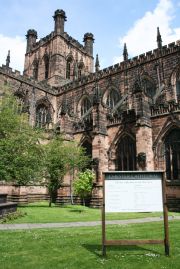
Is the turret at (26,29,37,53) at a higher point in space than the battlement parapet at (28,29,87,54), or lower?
higher

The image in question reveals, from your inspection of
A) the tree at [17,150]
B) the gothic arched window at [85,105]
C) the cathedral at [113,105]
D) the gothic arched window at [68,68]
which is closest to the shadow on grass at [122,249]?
the tree at [17,150]

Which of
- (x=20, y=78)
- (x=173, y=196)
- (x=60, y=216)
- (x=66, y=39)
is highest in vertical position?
(x=66, y=39)

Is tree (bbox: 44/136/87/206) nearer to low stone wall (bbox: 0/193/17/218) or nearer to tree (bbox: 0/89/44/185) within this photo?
tree (bbox: 0/89/44/185)

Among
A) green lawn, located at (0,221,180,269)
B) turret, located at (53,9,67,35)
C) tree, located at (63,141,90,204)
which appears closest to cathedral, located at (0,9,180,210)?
turret, located at (53,9,67,35)

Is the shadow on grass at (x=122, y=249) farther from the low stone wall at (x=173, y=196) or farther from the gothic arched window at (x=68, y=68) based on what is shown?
the gothic arched window at (x=68, y=68)

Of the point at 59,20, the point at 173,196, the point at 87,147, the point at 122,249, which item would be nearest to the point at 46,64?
the point at 59,20

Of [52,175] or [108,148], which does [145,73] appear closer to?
[108,148]

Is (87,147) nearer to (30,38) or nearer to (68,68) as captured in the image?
(68,68)

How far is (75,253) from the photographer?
20.6ft

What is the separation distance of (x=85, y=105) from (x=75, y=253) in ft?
95.2

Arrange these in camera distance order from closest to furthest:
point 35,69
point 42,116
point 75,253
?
point 75,253 → point 42,116 → point 35,69

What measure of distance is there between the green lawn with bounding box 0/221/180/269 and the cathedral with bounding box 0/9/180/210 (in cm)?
1253

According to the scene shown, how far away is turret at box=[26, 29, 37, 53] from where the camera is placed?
47.2 metres

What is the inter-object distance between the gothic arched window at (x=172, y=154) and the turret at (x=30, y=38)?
34.9 metres
